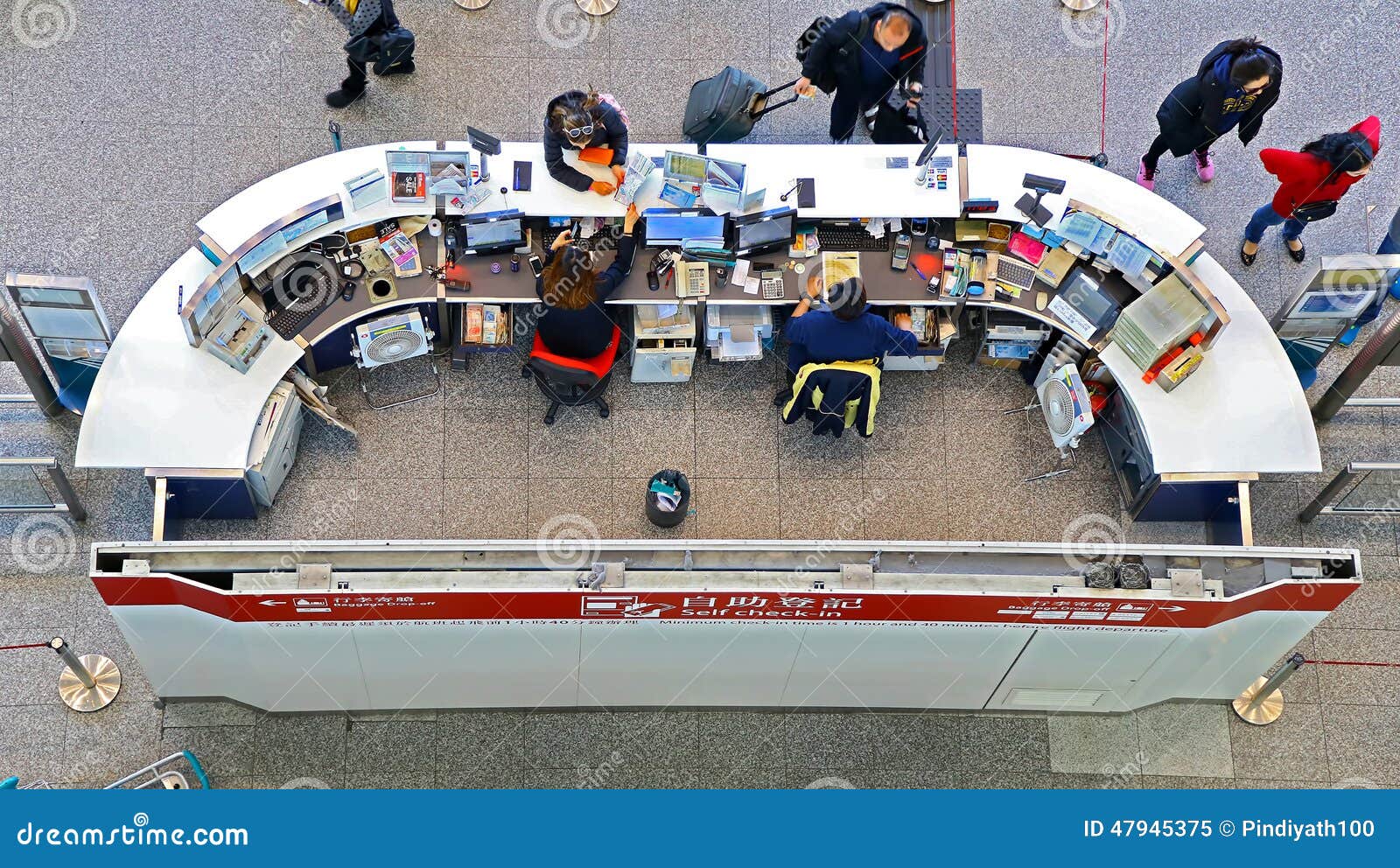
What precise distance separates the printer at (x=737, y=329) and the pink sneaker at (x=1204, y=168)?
9.50ft

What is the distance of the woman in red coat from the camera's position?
728 centimetres

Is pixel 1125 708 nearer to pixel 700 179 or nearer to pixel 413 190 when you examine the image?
pixel 700 179

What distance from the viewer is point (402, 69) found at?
8.34m

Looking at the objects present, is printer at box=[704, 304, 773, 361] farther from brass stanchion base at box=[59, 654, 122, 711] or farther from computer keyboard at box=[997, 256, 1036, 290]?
brass stanchion base at box=[59, 654, 122, 711]

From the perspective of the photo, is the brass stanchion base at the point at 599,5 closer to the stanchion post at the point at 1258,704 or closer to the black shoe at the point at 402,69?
the black shoe at the point at 402,69

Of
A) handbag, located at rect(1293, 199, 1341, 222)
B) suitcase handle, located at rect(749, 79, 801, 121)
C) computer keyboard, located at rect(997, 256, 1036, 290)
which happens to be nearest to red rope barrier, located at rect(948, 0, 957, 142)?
suitcase handle, located at rect(749, 79, 801, 121)

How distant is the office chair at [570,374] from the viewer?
7004 millimetres

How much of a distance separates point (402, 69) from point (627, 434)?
2708 millimetres

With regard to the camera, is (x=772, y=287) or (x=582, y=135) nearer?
(x=582, y=135)

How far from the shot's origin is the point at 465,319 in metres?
7.32

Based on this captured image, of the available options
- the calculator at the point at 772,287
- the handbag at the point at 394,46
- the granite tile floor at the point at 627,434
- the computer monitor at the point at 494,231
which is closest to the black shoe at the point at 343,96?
the granite tile floor at the point at 627,434

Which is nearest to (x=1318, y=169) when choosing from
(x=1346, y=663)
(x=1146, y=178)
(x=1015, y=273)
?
(x=1146, y=178)

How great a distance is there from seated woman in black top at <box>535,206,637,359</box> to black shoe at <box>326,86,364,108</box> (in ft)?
6.68

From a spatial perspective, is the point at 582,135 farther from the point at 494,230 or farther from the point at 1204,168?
the point at 1204,168
